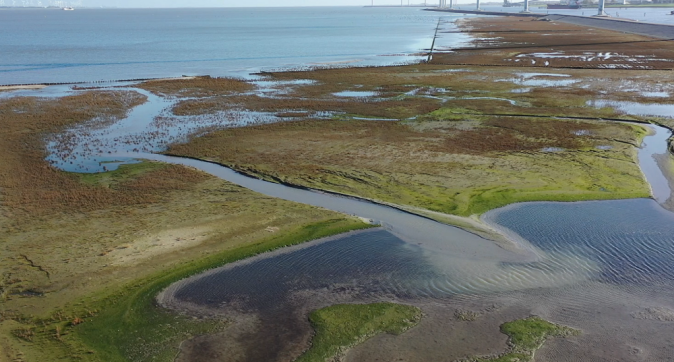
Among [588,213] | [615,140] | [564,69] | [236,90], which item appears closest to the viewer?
[588,213]

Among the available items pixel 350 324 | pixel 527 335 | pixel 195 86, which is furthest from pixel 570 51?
pixel 350 324

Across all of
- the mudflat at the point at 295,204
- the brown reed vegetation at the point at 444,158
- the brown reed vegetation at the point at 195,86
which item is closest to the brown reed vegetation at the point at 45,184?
the mudflat at the point at 295,204

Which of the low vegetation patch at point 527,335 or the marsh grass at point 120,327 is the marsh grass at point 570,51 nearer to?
the low vegetation patch at point 527,335

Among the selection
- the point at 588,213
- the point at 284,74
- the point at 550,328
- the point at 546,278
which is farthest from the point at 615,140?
the point at 284,74

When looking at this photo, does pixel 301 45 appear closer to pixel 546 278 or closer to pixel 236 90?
pixel 236 90

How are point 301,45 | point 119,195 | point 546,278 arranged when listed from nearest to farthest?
point 546,278 < point 119,195 < point 301,45

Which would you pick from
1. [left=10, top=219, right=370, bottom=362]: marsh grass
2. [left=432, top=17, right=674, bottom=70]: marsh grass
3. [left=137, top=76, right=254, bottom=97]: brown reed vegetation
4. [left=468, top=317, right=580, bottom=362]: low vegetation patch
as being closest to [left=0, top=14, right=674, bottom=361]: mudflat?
[left=10, top=219, right=370, bottom=362]: marsh grass
